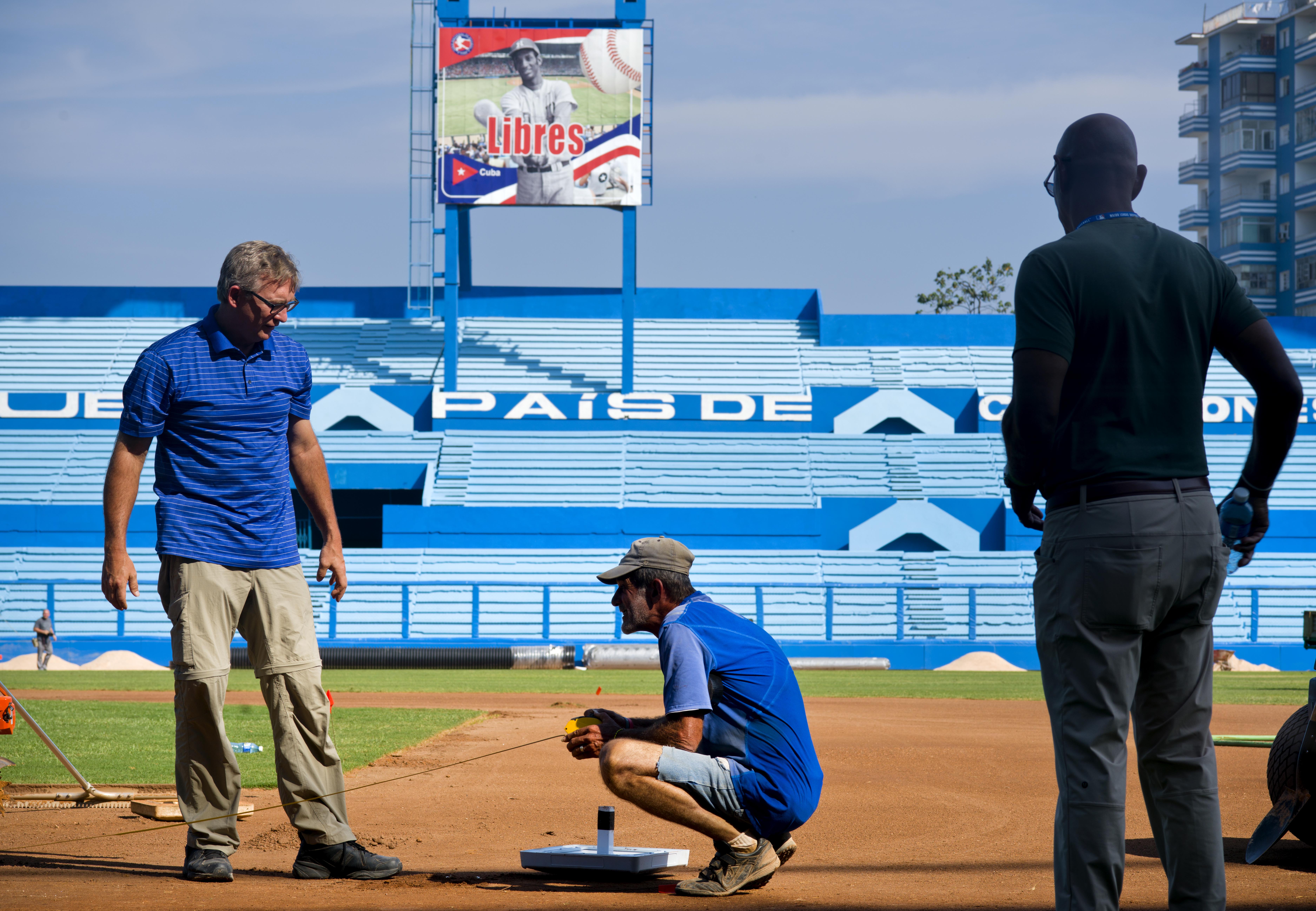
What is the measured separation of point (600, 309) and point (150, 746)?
110 feet

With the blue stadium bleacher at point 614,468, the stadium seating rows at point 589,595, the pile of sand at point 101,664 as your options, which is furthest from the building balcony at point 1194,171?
the pile of sand at point 101,664

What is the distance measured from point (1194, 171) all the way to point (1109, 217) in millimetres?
95468

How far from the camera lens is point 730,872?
4.73 m

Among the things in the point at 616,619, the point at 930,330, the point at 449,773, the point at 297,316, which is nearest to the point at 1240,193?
the point at 930,330

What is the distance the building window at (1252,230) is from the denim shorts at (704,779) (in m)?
90.1

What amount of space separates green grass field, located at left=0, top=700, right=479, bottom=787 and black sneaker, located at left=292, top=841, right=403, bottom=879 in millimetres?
2884

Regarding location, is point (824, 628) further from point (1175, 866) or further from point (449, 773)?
point (1175, 866)

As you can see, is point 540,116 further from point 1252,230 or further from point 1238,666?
point 1252,230

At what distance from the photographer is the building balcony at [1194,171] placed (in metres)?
90.1

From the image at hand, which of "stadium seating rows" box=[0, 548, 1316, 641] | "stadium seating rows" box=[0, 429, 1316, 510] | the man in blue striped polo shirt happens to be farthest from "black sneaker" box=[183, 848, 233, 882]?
"stadium seating rows" box=[0, 429, 1316, 510]

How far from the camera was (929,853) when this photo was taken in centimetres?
583

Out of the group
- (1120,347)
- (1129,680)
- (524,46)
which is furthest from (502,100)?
(1129,680)

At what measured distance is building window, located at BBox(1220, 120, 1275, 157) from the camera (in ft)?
282

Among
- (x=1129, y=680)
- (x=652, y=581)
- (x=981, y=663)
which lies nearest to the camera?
(x=1129, y=680)
